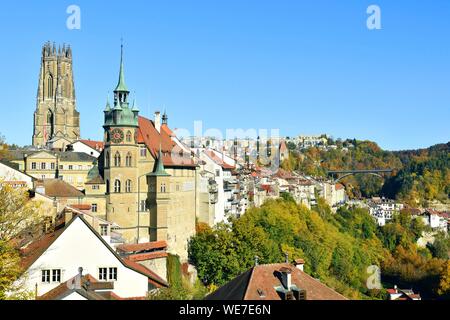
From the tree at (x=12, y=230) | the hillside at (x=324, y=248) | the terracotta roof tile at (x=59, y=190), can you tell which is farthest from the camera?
the hillside at (x=324, y=248)

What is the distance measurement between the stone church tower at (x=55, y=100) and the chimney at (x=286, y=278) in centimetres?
8592

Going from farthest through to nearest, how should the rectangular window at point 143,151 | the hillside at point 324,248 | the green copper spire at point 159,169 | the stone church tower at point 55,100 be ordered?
the stone church tower at point 55,100 → the rectangular window at point 143,151 → the hillside at point 324,248 → the green copper spire at point 159,169

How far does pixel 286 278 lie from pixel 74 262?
325 inches

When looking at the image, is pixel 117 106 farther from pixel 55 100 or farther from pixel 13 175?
pixel 55 100

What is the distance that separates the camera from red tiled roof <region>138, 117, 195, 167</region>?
158 feet

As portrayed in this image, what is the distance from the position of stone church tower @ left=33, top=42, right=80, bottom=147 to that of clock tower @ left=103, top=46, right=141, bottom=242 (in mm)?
56969

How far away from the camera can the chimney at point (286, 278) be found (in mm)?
19039

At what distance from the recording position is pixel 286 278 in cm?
1922

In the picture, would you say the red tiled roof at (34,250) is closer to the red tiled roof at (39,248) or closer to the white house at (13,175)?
the red tiled roof at (39,248)

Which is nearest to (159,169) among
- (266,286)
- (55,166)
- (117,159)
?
(117,159)

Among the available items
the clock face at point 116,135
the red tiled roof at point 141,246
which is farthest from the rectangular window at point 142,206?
the clock face at point 116,135

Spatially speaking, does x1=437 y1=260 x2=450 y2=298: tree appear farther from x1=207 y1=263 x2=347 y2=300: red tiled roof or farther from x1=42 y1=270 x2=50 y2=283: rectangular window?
x1=42 y1=270 x2=50 y2=283: rectangular window
